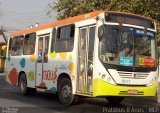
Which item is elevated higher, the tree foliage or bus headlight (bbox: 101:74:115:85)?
the tree foliage

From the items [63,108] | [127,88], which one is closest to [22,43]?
[63,108]

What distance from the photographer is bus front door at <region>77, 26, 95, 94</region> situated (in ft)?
45.5

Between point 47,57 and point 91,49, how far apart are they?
3.50m

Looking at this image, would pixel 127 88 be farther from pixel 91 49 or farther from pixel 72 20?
pixel 72 20

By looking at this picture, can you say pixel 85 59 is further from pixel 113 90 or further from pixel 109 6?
pixel 109 6

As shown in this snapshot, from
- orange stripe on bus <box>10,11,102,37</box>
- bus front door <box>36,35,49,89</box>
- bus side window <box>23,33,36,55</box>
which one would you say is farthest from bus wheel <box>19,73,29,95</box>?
orange stripe on bus <box>10,11,102,37</box>

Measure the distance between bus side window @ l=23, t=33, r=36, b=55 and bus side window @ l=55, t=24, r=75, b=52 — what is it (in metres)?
2.57

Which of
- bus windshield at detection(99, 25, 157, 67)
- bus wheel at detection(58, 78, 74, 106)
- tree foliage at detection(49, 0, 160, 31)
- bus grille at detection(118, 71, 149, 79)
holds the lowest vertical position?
bus wheel at detection(58, 78, 74, 106)

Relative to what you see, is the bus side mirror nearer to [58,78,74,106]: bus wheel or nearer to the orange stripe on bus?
A: the orange stripe on bus

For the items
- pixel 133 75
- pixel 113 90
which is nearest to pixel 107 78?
pixel 113 90

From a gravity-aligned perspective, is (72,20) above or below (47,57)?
above

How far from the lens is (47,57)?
55.7ft

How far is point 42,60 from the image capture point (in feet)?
57.2

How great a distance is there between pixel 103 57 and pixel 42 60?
4572mm
